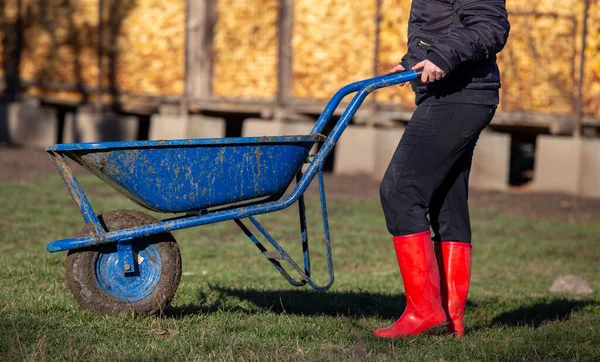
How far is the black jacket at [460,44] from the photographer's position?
4016mm

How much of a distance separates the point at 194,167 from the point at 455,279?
4.39 feet

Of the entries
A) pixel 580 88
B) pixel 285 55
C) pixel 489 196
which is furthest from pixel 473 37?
pixel 285 55

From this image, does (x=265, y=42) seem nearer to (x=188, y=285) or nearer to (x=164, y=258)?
(x=188, y=285)

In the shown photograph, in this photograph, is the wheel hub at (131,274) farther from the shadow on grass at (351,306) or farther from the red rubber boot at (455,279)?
the red rubber boot at (455,279)

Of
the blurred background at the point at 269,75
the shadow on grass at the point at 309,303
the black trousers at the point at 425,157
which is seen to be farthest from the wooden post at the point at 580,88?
the black trousers at the point at 425,157

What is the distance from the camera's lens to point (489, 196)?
11625 millimetres

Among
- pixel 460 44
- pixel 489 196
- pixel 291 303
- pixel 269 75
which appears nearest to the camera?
pixel 460 44

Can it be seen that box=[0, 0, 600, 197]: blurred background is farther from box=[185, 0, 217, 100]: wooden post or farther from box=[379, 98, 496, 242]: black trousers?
box=[379, 98, 496, 242]: black trousers

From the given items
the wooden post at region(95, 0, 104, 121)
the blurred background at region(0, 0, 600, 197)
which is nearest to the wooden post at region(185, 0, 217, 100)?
the blurred background at region(0, 0, 600, 197)

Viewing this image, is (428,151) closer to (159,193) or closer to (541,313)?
(159,193)

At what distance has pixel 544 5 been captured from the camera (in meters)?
11.9

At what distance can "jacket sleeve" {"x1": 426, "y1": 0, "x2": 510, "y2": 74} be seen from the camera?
4000 millimetres

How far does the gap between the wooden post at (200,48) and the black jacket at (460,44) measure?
9349 mm

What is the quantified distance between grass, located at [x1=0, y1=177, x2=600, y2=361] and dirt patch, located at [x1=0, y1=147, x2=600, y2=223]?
98 centimetres
